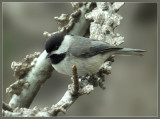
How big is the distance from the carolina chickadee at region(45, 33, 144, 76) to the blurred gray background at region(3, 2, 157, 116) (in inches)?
70.4

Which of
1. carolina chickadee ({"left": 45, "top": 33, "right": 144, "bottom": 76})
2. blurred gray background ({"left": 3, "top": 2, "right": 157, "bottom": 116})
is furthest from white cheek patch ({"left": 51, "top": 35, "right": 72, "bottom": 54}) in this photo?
blurred gray background ({"left": 3, "top": 2, "right": 157, "bottom": 116})

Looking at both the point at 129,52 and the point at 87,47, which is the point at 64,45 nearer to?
the point at 87,47

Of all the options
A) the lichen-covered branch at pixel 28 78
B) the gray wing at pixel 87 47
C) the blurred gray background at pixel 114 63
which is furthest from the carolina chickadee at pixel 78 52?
the blurred gray background at pixel 114 63

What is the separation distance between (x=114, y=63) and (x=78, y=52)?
219cm

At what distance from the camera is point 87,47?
3246 mm

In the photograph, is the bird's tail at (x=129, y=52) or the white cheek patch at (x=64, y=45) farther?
the bird's tail at (x=129, y=52)

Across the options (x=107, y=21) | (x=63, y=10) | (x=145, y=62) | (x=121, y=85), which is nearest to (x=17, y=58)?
(x=63, y=10)

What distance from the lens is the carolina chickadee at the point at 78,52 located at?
3.10 metres

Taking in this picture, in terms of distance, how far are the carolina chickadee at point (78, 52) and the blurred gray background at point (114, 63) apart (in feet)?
5.87

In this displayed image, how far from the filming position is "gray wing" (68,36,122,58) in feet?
10.5

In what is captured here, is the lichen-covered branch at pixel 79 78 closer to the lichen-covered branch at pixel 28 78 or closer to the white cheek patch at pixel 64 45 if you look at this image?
the lichen-covered branch at pixel 28 78

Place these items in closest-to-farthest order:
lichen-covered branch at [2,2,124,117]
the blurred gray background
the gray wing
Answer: lichen-covered branch at [2,2,124,117]
the gray wing
the blurred gray background

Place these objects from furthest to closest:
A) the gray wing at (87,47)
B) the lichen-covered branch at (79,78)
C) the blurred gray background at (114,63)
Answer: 1. the blurred gray background at (114,63)
2. the gray wing at (87,47)
3. the lichen-covered branch at (79,78)

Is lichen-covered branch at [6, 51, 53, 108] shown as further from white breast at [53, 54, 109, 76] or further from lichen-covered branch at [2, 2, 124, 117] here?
white breast at [53, 54, 109, 76]
